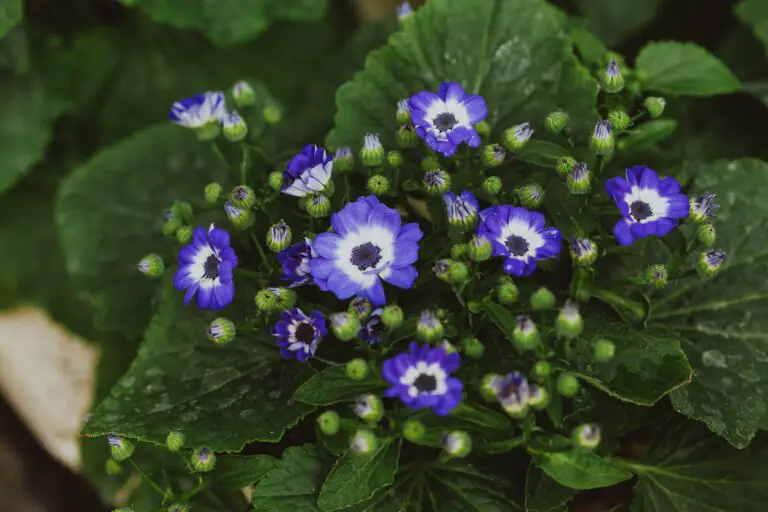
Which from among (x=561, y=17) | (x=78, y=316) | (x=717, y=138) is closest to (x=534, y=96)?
(x=561, y=17)

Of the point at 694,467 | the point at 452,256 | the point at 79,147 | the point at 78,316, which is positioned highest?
the point at 452,256

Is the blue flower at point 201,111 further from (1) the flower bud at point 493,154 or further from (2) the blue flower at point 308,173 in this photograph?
(1) the flower bud at point 493,154

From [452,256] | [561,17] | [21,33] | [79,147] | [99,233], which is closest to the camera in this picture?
[452,256]

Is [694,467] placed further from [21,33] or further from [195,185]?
[21,33]

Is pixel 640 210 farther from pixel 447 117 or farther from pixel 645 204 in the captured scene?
pixel 447 117

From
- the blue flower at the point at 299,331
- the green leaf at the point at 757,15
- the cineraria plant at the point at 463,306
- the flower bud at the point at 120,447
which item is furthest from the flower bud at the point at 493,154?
the green leaf at the point at 757,15

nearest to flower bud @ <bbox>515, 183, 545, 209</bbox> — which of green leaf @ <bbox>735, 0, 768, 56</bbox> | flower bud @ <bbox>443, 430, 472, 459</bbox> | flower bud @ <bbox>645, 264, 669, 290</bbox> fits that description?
flower bud @ <bbox>645, 264, 669, 290</bbox>
